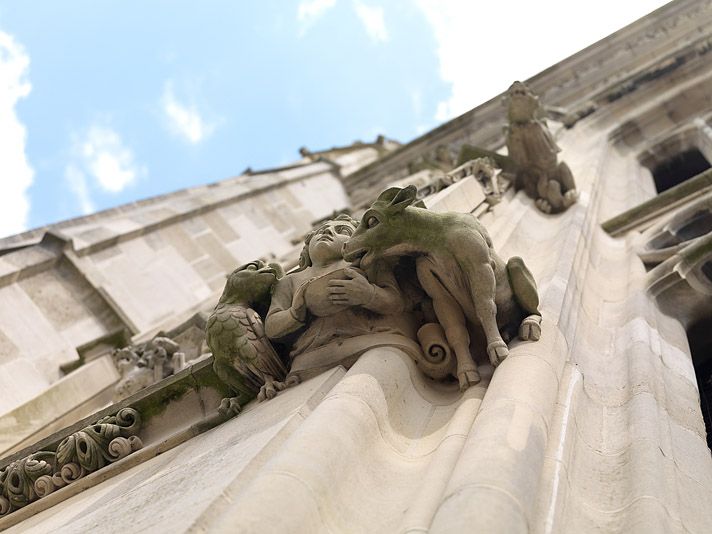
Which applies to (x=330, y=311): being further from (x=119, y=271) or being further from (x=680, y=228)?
(x=119, y=271)

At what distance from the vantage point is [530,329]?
398 cm

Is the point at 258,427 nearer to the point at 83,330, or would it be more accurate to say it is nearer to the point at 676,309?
the point at 676,309

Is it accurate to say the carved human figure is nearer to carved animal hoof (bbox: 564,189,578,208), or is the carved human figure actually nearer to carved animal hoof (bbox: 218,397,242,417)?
carved animal hoof (bbox: 218,397,242,417)

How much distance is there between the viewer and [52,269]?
9.59 meters

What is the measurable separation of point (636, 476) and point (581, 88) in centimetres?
1248

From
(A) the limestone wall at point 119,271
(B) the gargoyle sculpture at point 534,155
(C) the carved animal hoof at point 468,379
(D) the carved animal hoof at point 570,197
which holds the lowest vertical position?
(D) the carved animal hoof at point 570,197

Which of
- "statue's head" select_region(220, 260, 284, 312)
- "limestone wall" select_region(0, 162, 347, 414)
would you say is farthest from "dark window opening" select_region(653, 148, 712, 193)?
"statue's head" select_region(220, 260, 284, 312)

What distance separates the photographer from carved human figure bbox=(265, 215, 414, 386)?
13.2ft

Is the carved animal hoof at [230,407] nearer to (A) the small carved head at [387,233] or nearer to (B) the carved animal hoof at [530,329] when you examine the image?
(A) the small carved head at [387,233]

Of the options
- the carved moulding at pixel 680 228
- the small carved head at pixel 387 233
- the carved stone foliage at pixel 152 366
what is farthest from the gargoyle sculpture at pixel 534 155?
the small carved head at pixel 387 233

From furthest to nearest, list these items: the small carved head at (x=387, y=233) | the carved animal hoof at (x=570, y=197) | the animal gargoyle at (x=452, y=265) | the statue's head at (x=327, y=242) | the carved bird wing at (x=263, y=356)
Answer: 1. the carved animal hoof at (x=570, y=197)
2. the statue's head at (x=327, y=242)
3. the carved bird wing at (x=263, y=356)
4. the small carved head at (x=387, y=233)
5. the animal gargoyle at (x=452, y=265)

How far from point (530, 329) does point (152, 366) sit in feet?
13.6

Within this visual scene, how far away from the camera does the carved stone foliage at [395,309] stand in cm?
396

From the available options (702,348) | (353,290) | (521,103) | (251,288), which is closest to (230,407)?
(251,288)
